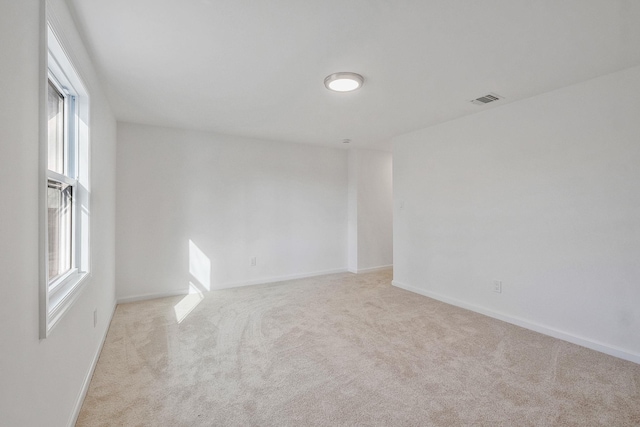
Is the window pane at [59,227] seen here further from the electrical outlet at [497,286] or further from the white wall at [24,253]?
the electrical outlet at [497,286]

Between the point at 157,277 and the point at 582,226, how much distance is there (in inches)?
185

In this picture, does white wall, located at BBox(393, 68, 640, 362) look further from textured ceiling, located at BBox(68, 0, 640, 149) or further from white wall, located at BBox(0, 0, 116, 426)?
white wall, located at BBox(0, 0, 116, 426)

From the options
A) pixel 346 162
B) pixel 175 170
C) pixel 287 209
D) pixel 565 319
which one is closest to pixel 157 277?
pixel 175 170

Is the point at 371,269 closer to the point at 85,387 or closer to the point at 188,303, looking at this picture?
the point at 188,303

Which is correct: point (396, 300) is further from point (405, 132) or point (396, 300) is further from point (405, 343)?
point (405, 132)

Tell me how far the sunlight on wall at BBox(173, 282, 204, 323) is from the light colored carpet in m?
0.05

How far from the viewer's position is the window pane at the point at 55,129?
1812 millimetres

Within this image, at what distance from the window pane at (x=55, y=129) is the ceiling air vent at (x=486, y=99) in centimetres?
340

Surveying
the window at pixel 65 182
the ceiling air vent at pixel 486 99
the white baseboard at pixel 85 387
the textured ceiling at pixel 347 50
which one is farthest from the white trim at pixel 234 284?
the ceiling air vent at pixel 486 99

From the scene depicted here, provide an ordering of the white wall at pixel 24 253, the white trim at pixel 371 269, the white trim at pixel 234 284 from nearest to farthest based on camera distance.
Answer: the white wall at pixel 24 253
the white trim at pixel 234 284
the white trim at pixel 371 269

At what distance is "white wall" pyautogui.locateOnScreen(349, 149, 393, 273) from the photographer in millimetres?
5535

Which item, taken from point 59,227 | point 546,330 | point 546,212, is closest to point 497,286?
point 546,330

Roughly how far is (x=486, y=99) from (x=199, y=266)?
13.3 ft

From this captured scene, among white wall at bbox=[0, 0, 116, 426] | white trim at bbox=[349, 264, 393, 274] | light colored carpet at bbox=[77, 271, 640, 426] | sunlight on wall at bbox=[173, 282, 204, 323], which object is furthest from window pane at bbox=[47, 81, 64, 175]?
white trim at bbox=[349, 264, 393, 274]
